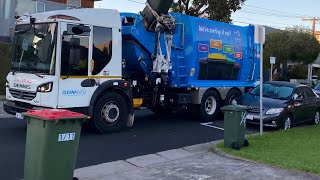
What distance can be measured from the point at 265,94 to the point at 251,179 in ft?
23.3

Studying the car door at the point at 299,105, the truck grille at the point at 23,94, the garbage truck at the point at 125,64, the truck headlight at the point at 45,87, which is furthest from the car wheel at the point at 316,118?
the truck grille at the point at 23,94

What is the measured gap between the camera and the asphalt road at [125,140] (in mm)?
7781

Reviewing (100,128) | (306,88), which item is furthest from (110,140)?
(306,88)

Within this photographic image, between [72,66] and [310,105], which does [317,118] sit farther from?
[72,66]

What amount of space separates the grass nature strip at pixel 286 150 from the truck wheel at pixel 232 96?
3452mm

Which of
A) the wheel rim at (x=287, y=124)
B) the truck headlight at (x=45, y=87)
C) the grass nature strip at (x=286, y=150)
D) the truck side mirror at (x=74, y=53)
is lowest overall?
the grass nature strip at (x=286, y=150)

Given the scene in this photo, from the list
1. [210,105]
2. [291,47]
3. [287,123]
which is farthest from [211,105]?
[291,47]

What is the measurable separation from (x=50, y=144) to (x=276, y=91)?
9.61m

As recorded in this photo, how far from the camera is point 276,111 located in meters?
12.2

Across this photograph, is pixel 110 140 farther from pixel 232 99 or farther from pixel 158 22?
pixel 232 99

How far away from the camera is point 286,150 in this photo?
8.95m

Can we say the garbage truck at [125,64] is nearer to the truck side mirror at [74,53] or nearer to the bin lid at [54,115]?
the truck side mirror at [74,53]

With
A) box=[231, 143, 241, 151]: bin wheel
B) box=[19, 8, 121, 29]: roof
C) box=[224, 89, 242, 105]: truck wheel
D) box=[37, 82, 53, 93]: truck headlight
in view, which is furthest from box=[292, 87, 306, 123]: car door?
box=[37, 82, 53, 93]: truck headlight

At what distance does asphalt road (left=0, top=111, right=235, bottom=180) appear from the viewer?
25.5 feet
